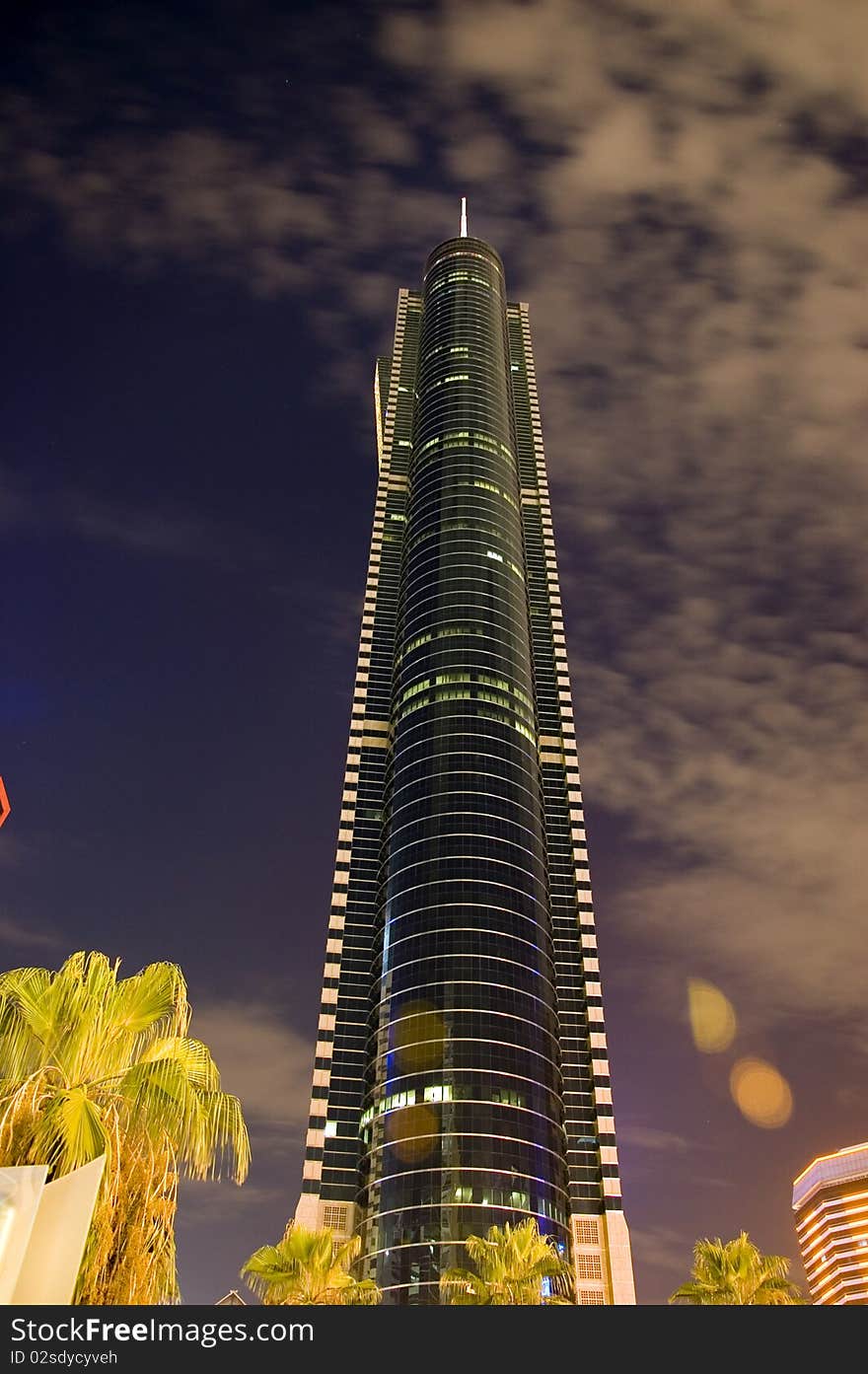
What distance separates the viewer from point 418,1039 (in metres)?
121

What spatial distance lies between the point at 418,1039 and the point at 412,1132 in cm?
1084

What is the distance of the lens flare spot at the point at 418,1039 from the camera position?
119 m

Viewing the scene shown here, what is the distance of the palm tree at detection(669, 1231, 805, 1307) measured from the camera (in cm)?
3988

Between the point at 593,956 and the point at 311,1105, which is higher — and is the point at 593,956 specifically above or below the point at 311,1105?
above

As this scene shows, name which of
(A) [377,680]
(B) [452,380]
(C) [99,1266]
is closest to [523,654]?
(A) [377,680]

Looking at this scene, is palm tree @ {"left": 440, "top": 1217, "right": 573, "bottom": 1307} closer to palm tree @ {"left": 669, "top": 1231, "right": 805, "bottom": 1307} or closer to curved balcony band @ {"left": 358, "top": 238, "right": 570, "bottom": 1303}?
palm tree @ {"left": 669, "top": 1231, "right": 805, "bottom": 1307}

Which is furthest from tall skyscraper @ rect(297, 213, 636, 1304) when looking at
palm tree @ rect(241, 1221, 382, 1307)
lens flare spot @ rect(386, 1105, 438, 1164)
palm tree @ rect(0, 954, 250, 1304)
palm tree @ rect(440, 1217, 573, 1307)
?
palm tree @ rect(0, 954, 250, 1304)

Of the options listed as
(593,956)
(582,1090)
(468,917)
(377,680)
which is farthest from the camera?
(377,680)

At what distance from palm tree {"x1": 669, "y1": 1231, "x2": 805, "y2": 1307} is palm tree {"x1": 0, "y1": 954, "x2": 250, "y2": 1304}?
33.6 metres

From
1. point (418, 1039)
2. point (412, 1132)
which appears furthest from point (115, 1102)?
point (418, 1039)

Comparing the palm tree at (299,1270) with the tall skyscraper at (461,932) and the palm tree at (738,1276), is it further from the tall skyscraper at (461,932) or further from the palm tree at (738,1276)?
the tall skyscraper at (461,932)
